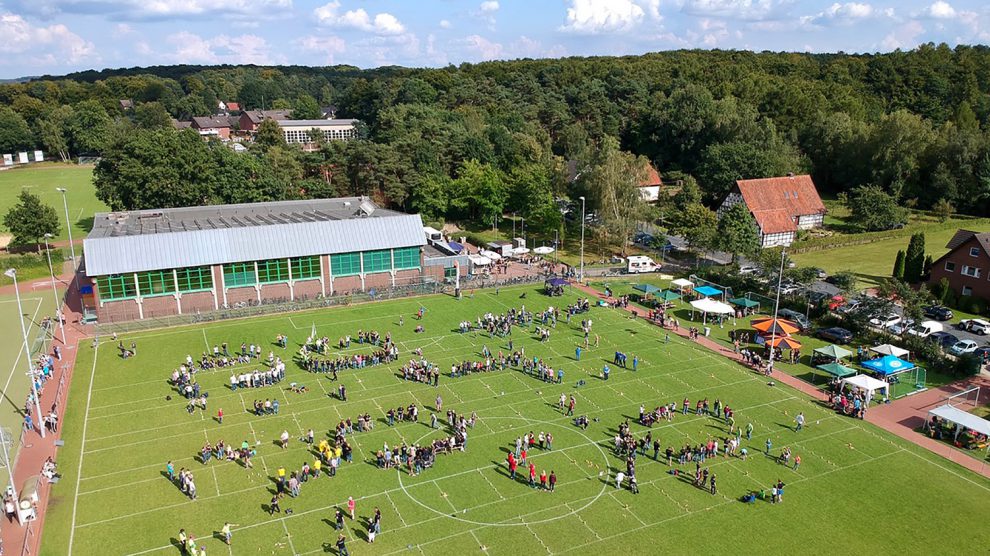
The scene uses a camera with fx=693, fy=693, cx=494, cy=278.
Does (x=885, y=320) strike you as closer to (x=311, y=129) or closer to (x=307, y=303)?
(x=307, y=303)

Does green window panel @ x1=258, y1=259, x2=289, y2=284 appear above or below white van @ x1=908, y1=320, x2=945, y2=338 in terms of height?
above

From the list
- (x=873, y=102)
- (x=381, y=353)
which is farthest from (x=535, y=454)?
(x=873, y=102)

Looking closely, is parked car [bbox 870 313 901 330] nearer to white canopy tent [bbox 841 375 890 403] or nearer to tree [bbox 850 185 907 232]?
white canopy tent [bbox 841 375 890 403]

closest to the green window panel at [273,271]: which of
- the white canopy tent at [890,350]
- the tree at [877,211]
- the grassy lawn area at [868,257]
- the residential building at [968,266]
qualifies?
the white canopy tent at [890,350]

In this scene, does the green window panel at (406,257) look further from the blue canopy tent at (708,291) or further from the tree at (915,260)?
the tree at (915,260)

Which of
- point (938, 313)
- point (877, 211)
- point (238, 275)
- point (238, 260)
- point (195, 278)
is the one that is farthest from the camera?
point (877, 211)

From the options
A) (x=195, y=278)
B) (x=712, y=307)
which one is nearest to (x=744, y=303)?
(x=712, y=307)

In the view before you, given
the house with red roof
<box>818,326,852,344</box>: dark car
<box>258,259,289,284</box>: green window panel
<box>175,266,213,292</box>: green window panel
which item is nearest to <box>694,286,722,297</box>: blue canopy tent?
<box>818,326,852,344</box>: dark car
